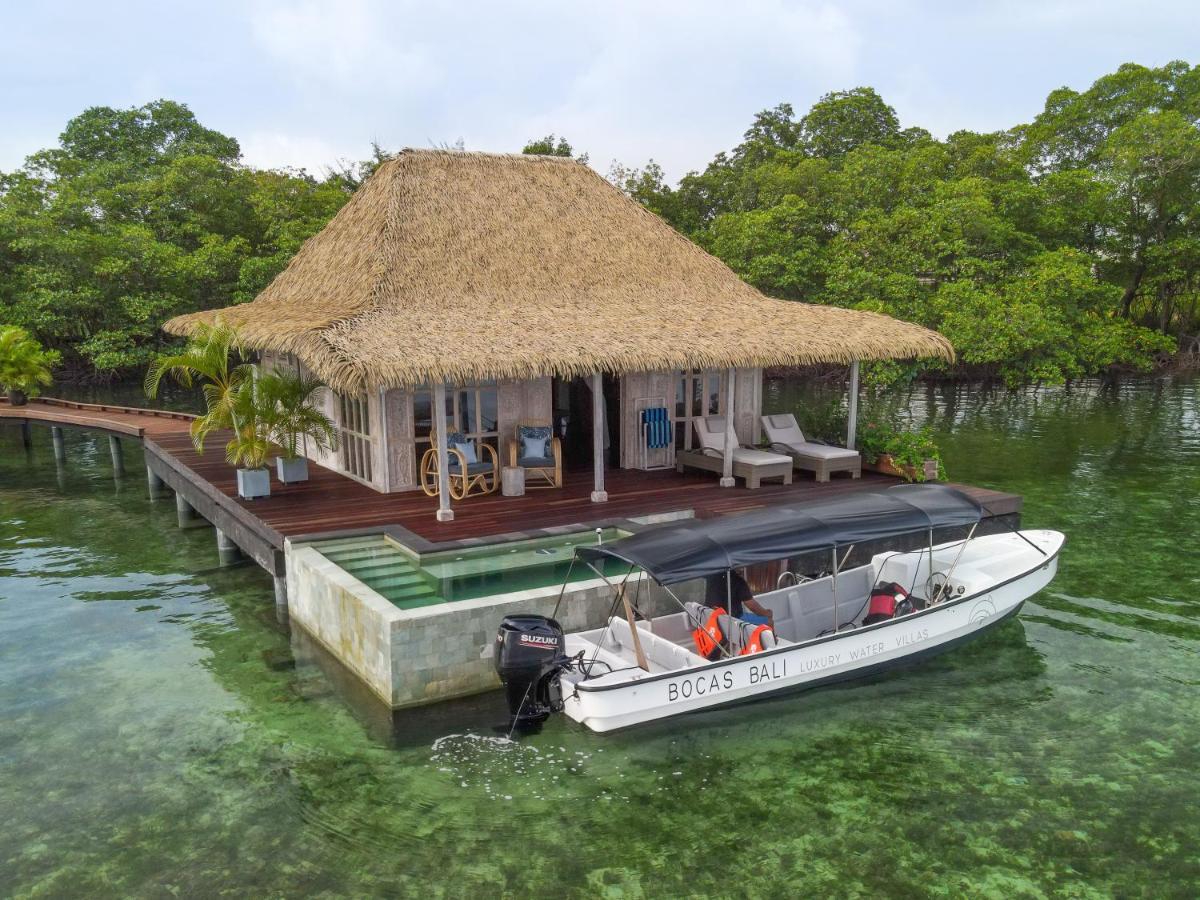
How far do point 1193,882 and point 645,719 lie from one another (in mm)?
4087

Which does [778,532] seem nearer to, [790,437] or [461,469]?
[461,469]

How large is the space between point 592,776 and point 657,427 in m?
8.73

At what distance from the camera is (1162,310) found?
129ft

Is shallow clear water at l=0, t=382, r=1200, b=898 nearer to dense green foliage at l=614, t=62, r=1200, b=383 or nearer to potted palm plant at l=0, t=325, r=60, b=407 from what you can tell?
potted palm plant at l=0, t=325, r=60, b=407

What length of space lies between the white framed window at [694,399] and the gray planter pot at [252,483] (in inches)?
269

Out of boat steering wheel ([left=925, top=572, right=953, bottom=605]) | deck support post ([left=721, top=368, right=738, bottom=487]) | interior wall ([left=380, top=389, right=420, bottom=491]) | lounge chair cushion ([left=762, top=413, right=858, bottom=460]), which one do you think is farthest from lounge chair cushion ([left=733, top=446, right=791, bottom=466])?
interior wall ([left=380, top=389, right=420, bottom=491])

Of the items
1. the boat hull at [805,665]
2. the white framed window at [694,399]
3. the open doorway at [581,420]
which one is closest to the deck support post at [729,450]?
the white framed window at [694,399]

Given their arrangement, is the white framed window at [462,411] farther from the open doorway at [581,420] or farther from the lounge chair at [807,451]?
the lounge chair at [807,451]

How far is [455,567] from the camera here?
9898 millimetres

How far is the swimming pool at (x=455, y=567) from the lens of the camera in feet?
30.4

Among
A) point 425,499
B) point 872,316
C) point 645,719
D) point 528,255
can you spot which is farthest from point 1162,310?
point 645,719

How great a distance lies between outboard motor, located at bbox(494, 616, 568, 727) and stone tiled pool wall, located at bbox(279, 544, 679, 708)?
0.91 metres

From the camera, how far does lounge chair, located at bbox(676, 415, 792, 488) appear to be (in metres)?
14.0

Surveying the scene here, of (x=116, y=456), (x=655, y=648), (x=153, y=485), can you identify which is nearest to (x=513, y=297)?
(x=655, y=648)
